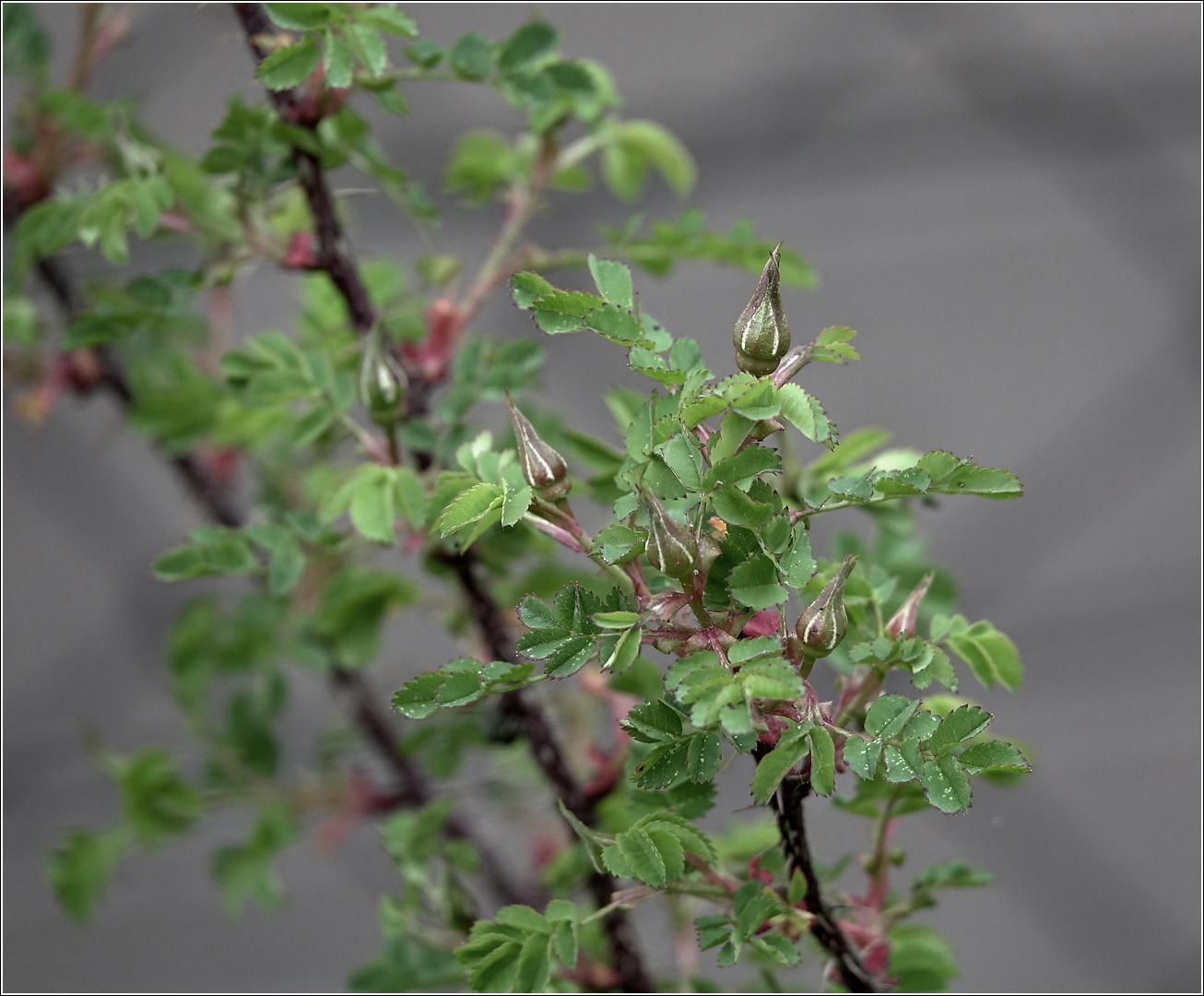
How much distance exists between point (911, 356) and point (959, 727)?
1.22 meters

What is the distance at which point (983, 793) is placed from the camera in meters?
1.29

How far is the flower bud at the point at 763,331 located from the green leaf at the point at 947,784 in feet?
0.47

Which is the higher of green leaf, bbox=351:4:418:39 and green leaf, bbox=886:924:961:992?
green leaf, bbox=351:4:418:39

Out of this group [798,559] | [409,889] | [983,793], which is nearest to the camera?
[798,559]

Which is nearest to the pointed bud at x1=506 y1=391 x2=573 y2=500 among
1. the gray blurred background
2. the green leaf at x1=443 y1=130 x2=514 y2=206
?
the green leaf at x1=443 y1=130 x2=514 y2=206

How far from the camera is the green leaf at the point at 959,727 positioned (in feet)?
1.22

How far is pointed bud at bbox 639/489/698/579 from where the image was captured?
0.35 metres

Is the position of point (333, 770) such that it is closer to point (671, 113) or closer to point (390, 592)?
point (390, 592)

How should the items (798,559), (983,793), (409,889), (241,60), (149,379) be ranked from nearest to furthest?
1. (798,559)
2. (409,889)
3. (149,379)
4. (983,793)
5. (241,60)

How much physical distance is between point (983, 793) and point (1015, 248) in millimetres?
728

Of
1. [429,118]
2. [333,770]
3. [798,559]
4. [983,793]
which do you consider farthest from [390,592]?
[429,118]

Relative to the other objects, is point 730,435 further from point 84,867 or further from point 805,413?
point 84,867

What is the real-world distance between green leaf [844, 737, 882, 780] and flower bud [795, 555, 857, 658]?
0.10 feet

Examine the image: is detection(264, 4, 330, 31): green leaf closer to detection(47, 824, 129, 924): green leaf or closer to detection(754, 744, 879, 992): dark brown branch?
detection(754, 744, 879, 992): dark brown branch
